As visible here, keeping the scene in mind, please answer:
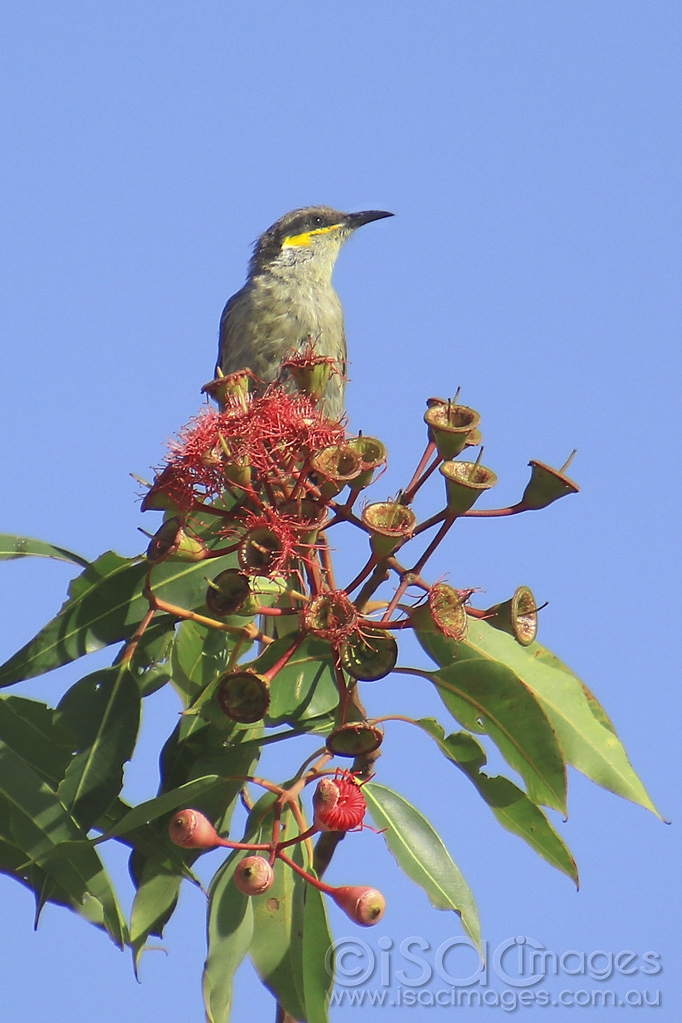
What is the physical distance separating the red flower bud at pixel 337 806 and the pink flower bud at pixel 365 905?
0.12 m

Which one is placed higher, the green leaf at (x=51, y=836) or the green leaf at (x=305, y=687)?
the green leaf at (x=305, y=687)

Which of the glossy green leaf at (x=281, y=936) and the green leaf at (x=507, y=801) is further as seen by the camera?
the glossy green leaf at (x=281, y=936)

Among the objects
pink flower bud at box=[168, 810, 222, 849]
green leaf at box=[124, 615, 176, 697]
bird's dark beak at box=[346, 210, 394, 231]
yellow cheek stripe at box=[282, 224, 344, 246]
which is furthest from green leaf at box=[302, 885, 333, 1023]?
bird's dark beak at box=[346, 210, 394, 231]

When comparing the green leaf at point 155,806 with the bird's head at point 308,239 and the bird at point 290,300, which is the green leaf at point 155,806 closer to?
the bird at point 290,300

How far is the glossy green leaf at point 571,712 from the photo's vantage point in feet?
8.21

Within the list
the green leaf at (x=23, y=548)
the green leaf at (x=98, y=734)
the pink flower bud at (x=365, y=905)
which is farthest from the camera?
the green leaf at (x=23, y=548)

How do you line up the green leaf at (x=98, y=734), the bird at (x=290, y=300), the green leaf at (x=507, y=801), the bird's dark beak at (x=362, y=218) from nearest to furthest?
1. the green leaf at (x=98, y=734)
2. the green leaf at (x=507, y=801)
3. the bird at (x=290, y=300)
4. the bird's dark beak at (x=362, y=218)

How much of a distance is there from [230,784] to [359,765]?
38 cm

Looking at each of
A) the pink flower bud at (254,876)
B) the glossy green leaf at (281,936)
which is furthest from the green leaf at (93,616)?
the pink flower bud at (254,876)

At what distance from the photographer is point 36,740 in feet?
8.65

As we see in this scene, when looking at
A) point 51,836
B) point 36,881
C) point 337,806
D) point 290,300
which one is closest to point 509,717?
point 337,806

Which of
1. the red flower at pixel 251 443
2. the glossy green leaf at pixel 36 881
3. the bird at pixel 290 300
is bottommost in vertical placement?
the glossy green leaf at pixel 36 881

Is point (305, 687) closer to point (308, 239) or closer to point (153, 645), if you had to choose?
point (153, 645)

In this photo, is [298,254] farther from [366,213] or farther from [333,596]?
[333,596]
